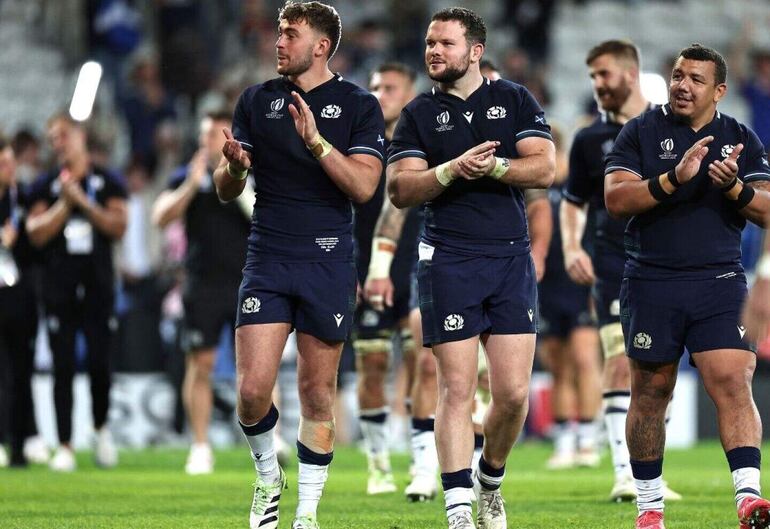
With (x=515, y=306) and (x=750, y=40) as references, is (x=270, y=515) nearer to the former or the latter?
(x=515, y=306)

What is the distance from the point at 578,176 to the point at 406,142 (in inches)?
96.0

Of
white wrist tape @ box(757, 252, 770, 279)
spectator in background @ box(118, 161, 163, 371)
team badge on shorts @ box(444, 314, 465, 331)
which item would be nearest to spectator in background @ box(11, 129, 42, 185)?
spectator in background @ box(118, 161, 163, 371)

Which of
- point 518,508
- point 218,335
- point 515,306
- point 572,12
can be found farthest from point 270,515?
point 572,12

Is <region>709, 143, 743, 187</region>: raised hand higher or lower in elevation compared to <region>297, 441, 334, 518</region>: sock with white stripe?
higher

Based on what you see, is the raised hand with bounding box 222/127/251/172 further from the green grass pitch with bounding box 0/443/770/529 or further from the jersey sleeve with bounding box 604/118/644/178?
the green grass pitch with bounding box 0/443/770/529

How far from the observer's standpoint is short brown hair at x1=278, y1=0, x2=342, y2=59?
287 inches

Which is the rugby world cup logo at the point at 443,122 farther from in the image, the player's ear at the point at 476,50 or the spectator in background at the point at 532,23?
the spectator in background at the point at 532,23

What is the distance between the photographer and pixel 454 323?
7043mm

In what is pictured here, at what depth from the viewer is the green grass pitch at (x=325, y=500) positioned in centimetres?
798

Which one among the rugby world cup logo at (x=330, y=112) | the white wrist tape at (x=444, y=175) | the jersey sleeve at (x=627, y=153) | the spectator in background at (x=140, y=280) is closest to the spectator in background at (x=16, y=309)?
the spectator in background at (x=140, y=280)

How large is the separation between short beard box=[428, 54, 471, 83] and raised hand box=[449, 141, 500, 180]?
20.6 inches

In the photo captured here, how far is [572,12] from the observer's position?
22.8 metres

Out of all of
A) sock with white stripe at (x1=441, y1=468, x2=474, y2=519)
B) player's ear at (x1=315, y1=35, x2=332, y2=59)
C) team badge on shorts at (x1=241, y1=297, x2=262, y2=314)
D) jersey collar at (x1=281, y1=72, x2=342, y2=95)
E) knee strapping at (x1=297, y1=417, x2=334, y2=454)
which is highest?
player's ear at (x1=315, y1=35, x2=332, y2=59)

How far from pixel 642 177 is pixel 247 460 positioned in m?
7.48
